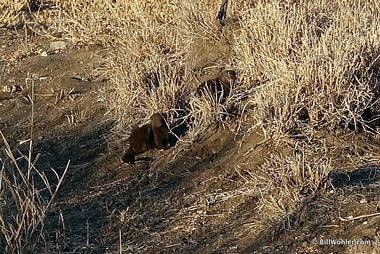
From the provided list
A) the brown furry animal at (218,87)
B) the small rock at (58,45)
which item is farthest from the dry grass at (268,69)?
the small rock at (58,45)

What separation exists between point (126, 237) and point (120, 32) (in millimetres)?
4082

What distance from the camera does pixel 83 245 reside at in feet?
18.5

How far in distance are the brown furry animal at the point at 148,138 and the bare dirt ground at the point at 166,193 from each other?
89 mm

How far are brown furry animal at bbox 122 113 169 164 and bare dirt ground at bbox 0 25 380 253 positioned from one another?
0.09 m

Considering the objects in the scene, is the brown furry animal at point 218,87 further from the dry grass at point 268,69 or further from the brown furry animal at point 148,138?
the brown furry animal at point 148,138

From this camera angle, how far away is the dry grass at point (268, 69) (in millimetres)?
6316

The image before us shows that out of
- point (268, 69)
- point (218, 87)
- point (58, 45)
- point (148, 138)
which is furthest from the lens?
point (58, 45)

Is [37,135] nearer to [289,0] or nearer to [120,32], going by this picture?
[120,32]

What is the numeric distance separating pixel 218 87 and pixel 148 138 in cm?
88

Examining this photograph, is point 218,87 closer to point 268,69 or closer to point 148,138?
point 268,69

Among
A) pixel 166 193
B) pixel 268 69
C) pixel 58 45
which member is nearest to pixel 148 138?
pixel 166 193

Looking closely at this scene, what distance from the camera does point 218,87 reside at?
23.5 feet

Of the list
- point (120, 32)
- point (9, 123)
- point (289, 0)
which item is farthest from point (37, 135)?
point (289, 0)

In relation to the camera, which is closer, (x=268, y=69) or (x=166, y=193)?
(x=166, y=193)
